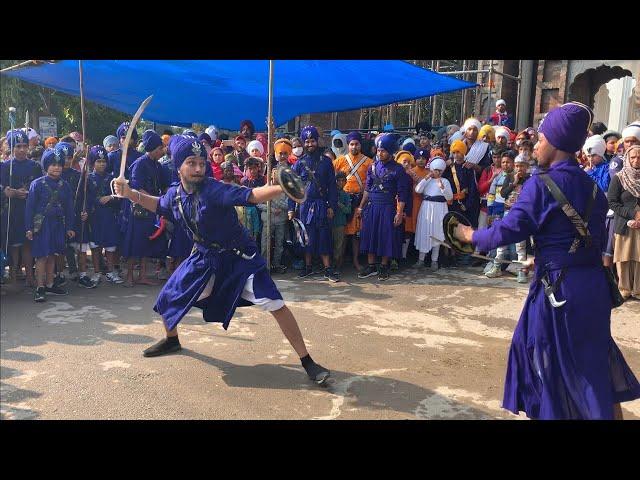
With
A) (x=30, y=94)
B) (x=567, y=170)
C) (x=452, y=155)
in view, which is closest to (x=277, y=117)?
(x=452, y=155)

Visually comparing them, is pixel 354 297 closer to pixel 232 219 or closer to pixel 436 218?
pixel 436 218

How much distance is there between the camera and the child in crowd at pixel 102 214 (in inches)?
272

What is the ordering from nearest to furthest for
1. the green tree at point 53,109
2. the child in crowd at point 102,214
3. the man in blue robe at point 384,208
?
the child in crowd at point 102,214, the man in blue robe at point 384,208, the green tree at point 53,109

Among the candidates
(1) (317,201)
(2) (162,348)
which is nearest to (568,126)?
(2) (162,348)

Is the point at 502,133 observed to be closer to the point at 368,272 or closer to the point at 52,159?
the point at 368,272

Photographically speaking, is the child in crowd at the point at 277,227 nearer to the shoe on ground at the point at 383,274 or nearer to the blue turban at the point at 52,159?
the shoe on ground at the point at 383,274

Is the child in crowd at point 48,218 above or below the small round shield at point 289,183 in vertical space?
below

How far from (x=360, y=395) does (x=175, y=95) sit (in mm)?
6532

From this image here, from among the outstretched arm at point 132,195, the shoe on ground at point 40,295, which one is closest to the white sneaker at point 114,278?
the shoe on ground at point 40,295

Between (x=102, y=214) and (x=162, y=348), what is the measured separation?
9.72ft

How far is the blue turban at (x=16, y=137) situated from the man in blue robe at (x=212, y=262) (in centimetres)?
293

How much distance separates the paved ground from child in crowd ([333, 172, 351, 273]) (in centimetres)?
97

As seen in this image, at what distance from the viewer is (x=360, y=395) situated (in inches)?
156

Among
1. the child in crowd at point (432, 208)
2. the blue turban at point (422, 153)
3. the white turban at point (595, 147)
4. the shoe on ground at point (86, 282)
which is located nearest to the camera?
the white turban at point (595, 147)
